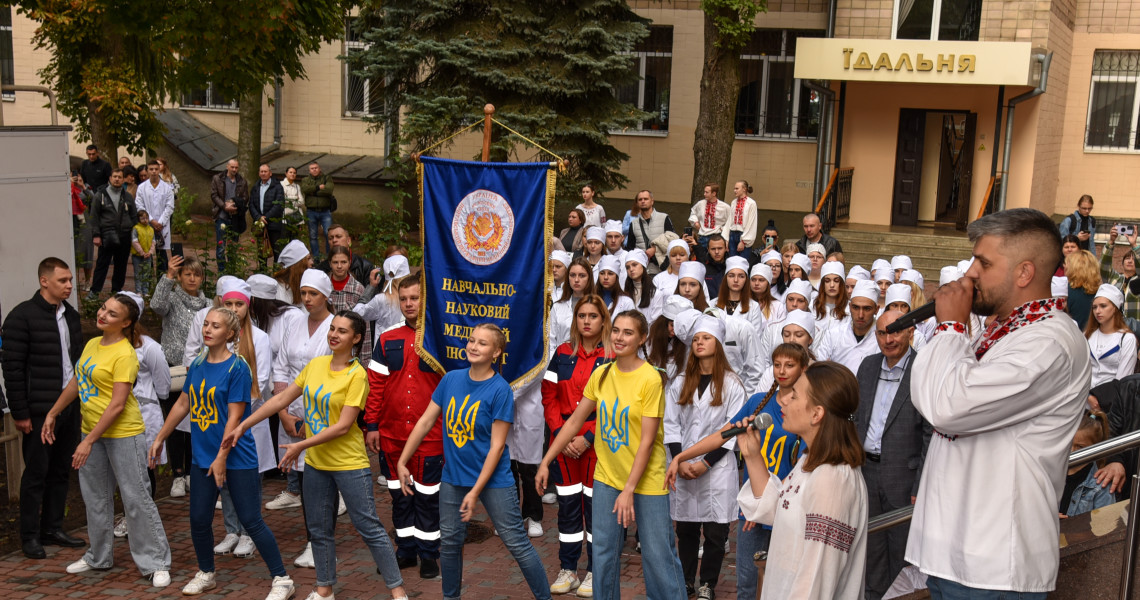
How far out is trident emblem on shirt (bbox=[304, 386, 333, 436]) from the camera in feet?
20.3

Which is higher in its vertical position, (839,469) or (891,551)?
(839,469)

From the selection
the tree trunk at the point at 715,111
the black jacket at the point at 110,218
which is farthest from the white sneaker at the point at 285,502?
the tree trunk at the point at 715,111

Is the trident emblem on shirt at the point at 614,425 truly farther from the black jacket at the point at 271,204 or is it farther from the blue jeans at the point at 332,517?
the black jacket at the point at 271,204

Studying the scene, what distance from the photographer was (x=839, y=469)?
380cm

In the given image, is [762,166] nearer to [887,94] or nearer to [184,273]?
Result: [887,94]

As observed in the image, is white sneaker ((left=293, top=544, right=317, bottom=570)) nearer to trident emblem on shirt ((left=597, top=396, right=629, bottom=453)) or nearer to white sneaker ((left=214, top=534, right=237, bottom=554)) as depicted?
white sneaker ((left=214, top=534, right=237, bottom=554))

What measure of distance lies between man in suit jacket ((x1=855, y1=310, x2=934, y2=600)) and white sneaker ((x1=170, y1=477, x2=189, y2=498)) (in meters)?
5.33

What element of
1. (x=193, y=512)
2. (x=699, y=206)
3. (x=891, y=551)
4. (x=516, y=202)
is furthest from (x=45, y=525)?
(x=699, y=206)

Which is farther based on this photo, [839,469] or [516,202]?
[516,202]

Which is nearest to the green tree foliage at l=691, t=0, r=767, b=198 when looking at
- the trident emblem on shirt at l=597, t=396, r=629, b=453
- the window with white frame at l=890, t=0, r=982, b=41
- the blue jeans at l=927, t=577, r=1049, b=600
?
the window with white frame at l=890, t=0, r=982, b=41

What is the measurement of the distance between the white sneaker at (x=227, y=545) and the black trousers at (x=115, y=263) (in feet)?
27.7

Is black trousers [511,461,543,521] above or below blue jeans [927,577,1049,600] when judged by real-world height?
below

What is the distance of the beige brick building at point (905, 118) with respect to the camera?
19.8 m

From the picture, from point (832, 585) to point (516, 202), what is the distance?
4189 mm
